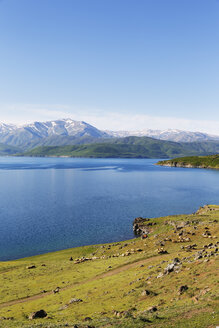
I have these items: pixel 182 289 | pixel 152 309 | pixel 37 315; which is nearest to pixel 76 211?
pixel 37 315

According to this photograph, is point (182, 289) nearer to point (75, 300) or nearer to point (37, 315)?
point (75, 300)

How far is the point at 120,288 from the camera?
39.8m

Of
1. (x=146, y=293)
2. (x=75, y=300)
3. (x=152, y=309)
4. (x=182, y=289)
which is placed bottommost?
(x=75, y=300)

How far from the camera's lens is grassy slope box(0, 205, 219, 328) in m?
28.2

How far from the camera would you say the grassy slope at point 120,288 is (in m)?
28.2

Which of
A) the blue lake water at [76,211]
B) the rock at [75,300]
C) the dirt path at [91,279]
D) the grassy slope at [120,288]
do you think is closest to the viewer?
the grassy slope at [120,288]

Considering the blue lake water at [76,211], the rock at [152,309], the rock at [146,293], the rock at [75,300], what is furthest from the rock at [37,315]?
the blue lake water at [76,211]

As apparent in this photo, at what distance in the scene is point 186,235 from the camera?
65.2 meters

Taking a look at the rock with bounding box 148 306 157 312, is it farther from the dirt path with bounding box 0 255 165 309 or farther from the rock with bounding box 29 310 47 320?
the dirt path with bounding box 0 255 165 309

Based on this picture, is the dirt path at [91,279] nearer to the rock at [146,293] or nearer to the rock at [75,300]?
the rock at [75,300]

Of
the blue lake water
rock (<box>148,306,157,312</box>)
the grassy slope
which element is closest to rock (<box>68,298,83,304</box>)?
the grassy slope

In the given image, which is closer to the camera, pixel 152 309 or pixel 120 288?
pixel 152 309

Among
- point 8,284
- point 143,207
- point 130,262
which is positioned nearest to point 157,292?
point 130,262

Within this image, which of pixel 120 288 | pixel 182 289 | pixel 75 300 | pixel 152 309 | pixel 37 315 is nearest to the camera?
pixel 152 309
